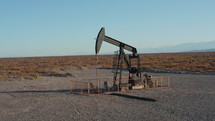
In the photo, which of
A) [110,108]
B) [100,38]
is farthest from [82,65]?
[110,108]

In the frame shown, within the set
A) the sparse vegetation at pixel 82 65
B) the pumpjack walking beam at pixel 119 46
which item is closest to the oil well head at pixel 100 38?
the pumpjack walking beam at pixel 119 46

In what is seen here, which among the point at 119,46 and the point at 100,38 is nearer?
the point at 100,38

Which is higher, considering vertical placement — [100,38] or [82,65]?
[100,38]

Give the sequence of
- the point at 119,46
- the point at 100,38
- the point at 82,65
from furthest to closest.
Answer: the point at 82,65
the point at 119,46
the point at 100,38

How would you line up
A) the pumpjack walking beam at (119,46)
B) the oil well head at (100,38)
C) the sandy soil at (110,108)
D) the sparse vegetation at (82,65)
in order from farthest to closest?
the sparse vegetation at (82,65) → the pumpjack walking beam at (119,46) → the oil well head at (100,38) → the sandy soil at (110,108)

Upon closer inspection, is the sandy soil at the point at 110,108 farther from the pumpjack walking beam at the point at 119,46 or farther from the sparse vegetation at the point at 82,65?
the pumpjack walking beam at the point at 119,46

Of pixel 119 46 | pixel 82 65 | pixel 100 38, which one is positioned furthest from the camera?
pixel 82 65

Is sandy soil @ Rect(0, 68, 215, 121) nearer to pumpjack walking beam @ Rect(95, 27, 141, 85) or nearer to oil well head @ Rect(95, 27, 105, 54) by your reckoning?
pumpjack walking beam @ Rect(95, 27, 141, 85)

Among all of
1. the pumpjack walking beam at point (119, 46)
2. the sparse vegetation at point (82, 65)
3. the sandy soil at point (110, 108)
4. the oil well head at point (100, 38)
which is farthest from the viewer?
the sparse vegetation at point (82, 65)

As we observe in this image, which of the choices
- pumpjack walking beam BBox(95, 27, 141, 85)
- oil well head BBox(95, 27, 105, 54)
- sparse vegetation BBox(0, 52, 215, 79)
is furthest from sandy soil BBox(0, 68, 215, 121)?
oil well head BBox(95, 27, 105, 54)

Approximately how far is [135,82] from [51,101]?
20.8 ft

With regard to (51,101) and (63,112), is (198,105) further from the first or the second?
(51,101)

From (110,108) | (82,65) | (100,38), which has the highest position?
(100,38)

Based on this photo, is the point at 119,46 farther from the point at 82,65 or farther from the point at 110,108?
the point at 82,65
